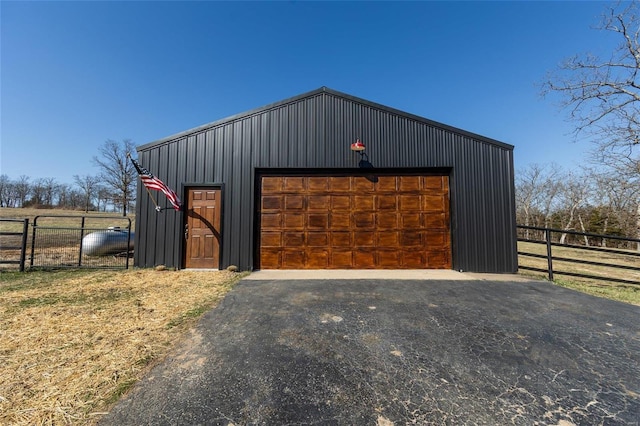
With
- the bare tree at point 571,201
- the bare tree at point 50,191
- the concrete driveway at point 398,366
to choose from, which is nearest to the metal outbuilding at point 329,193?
the concrete driveway at point 398,366

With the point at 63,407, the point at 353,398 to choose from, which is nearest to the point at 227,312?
the point at 63,407

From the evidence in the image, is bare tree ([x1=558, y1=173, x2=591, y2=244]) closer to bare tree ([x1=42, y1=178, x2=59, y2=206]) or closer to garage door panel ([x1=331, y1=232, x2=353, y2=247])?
garage door panel ([x1=331, y1=232, x2=353, y2=247])

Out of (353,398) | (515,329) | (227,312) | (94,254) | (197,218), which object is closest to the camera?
(353,398)

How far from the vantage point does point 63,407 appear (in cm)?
162

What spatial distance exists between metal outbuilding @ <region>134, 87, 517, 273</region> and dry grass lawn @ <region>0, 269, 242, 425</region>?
1.57 m

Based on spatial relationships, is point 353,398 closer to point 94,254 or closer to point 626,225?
point 94,254

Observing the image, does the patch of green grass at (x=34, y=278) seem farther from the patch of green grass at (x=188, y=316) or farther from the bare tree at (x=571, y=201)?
the bare tree at (x=571, y=201)

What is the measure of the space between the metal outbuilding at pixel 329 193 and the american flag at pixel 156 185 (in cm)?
35

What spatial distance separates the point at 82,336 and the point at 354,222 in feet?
17.5

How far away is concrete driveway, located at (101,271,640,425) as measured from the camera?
163 cm

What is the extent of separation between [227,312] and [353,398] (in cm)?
226

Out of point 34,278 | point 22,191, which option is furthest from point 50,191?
point 34,278

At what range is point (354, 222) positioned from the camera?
642cm

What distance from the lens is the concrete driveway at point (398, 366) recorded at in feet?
5.33
